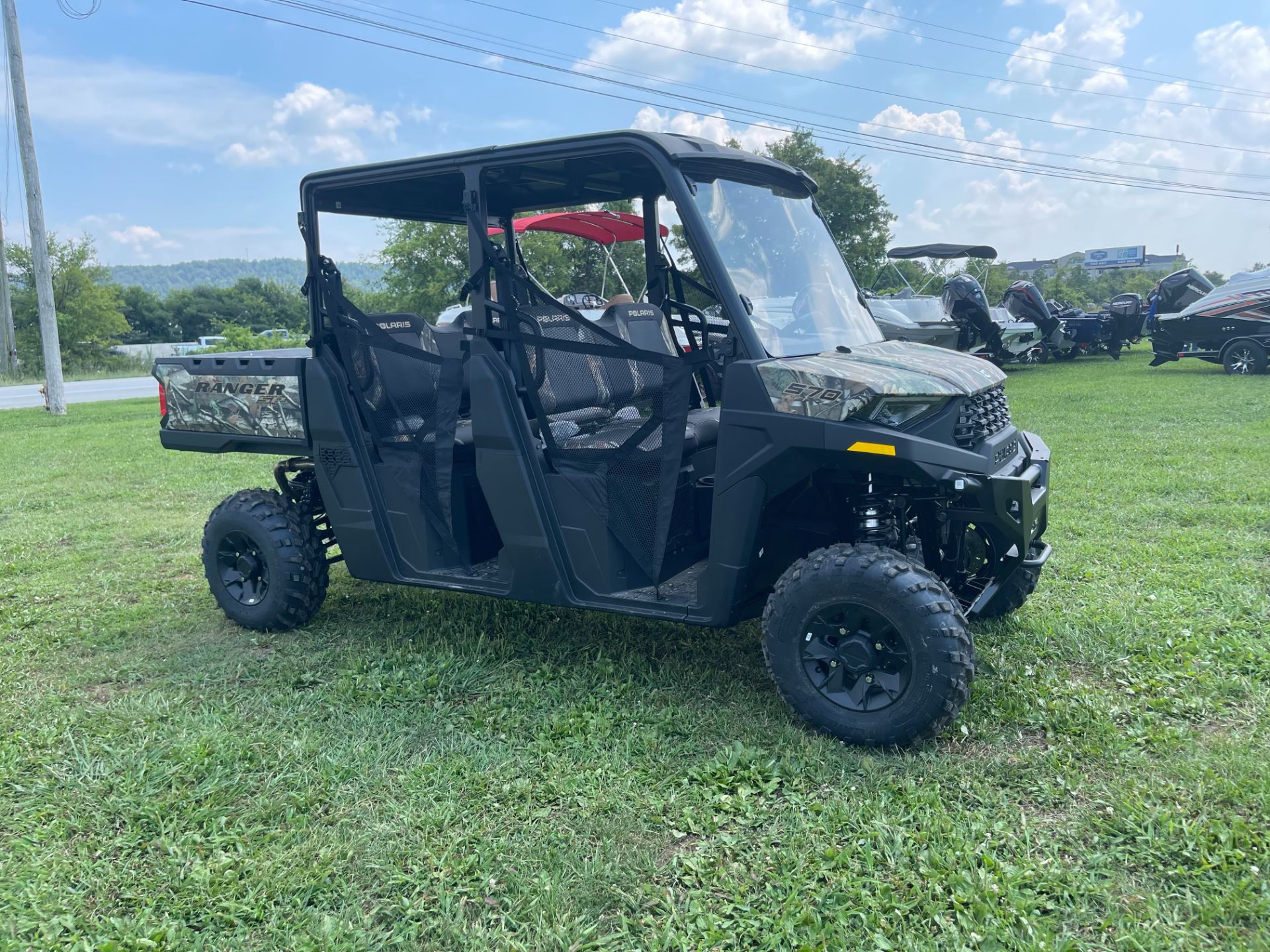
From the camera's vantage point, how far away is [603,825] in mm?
2939

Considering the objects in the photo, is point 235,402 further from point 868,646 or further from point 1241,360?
point 1241,360

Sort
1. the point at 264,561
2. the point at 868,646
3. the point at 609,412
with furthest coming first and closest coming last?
the point at 264,561 < the point at 609,412 < the point at 868,646

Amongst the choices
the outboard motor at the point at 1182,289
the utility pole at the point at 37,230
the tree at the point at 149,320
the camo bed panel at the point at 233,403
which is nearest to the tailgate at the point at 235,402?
the camo bed panel at the point at 233,403

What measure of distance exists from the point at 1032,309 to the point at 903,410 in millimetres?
17829

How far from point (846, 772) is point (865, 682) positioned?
32cm

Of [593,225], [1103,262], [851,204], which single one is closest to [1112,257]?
[1103,262]

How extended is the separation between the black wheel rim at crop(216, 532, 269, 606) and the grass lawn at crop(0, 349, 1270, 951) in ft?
0.69

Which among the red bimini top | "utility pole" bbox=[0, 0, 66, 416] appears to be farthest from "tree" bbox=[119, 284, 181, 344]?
the red bimini top

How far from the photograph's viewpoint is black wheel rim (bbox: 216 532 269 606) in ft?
15.9

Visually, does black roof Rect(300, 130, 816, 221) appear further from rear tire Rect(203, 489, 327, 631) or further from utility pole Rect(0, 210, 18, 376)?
utility pole Rect(0, 210, 18, 376)

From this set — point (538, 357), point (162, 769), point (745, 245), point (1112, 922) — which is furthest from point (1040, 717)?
point (162, 769)

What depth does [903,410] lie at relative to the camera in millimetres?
3191

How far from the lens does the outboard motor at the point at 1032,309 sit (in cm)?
1909

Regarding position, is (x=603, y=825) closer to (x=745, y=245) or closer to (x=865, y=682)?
(x=865, y=682)
